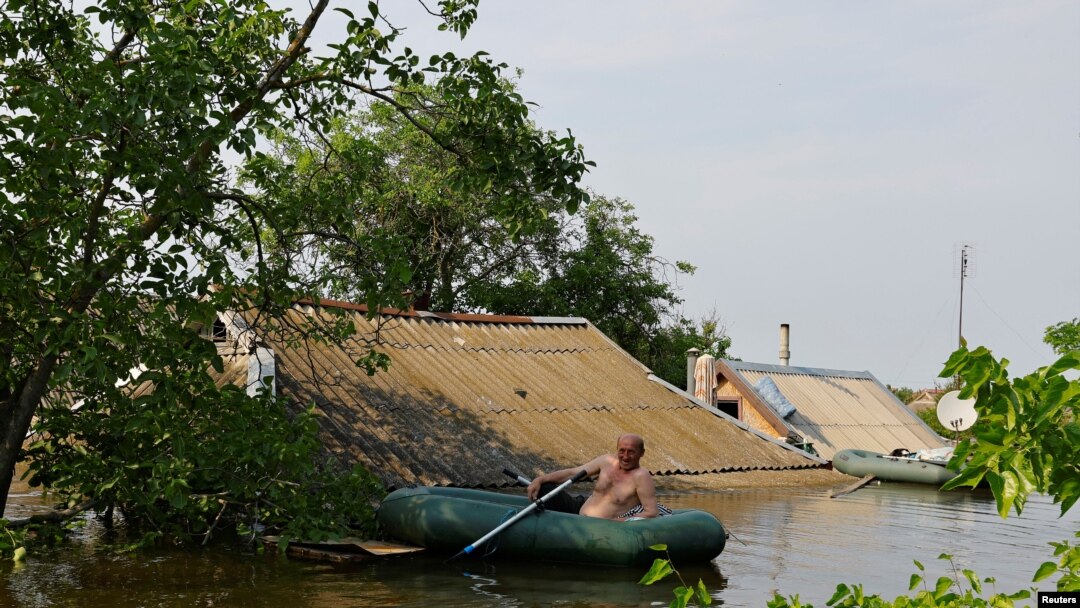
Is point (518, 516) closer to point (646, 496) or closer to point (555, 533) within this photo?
point (555, 533)

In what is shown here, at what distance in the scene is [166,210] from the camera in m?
9.92

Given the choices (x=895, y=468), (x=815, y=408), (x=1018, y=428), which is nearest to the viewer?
(x=1018, y=428)

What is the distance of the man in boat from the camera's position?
A: 1252 cm

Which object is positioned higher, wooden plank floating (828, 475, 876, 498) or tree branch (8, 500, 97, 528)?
wooden plank floating (828, 475, 876, 498)

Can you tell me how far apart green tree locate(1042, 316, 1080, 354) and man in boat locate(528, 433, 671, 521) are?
120ft

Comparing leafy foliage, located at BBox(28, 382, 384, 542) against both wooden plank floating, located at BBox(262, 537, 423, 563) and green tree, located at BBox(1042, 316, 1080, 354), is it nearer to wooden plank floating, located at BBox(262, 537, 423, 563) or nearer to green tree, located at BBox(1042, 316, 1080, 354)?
wooden plank floating, located at BBox(262, 537, 423, 563)

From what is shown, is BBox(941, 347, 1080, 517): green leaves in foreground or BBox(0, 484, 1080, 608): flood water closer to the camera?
BBox(941, 347, 1080, 517): green leaves in foreground

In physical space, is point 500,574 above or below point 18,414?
below

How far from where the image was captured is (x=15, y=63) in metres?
11.8

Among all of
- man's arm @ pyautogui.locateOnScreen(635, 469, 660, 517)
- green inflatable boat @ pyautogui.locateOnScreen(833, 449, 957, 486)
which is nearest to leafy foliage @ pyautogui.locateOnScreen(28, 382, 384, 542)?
man's arm @ pyautogui.locateOnScreen(635, 469, 660, 517)

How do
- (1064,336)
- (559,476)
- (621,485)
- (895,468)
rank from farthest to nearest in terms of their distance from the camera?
1. (1064,336)
2. (895,468)
3. (559,476)
4. (621,485)

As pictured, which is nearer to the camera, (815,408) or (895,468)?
(895,468)

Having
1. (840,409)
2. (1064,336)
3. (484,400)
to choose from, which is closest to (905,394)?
(1064,336)

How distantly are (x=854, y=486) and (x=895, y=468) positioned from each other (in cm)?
321
